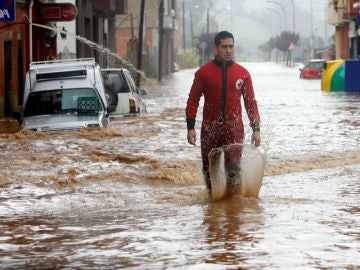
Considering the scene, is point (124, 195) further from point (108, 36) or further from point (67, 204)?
point (108, 36)

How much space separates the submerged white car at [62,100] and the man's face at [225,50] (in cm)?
759

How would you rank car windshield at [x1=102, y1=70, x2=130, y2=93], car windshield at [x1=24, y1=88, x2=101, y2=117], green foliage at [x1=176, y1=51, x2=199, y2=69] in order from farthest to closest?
1. green foliage at [x1=176, y1=51, x2=199, y2=69]
2. car windshield at [x1=102, y1=70, x2=130, y2=93]
3. car windshield at [x1=24, y1=88, x2=101, y2=117]

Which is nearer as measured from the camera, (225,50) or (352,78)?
(225,50)

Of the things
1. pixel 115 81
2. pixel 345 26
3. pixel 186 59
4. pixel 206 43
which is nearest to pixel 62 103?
pixel 115 81

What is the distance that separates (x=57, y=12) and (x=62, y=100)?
14.9 metres

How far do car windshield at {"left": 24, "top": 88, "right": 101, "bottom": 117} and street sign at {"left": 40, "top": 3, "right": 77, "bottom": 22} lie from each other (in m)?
13.6

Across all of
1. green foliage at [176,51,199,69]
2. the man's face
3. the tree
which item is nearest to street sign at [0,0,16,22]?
the man's face


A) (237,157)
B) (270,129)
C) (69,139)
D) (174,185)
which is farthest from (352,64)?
(237,157)

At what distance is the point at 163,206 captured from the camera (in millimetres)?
12164

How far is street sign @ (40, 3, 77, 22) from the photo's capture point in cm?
3344

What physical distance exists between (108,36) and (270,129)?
41456 mm

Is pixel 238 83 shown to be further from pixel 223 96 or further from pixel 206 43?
pixel 206 43

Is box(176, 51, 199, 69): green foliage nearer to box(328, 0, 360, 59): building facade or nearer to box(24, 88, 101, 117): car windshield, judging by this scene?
box(328, 0, 360, 59): building facade

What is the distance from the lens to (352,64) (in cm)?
4534
